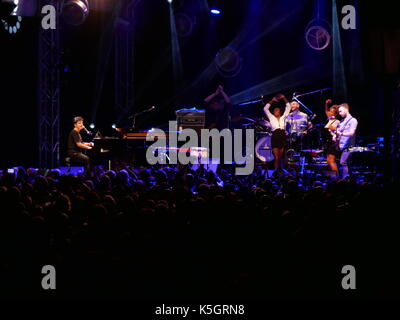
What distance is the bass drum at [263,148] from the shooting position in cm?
1321

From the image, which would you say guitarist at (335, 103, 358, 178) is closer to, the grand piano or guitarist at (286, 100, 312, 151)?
guitarist at (286, 100, 312, 151)

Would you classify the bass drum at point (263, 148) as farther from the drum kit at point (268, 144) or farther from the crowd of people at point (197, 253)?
the crowd of people at point (197, 253)

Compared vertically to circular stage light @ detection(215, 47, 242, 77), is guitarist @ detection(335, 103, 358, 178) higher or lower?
lower

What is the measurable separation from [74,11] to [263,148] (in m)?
5.79

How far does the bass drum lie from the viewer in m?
13.2

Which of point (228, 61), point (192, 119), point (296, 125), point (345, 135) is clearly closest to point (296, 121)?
point (296, 125)

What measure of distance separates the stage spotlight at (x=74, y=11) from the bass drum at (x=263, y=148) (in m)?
5.45

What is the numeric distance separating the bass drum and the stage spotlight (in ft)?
17.9

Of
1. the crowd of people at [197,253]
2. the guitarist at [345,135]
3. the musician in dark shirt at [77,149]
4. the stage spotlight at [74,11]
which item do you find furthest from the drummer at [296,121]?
the crowd of people at [197,253]

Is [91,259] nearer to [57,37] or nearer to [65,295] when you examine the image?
[65,295]

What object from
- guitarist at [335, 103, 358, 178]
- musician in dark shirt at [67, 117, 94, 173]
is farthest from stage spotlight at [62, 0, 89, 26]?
guitarist at [335, 103, 358, 178]

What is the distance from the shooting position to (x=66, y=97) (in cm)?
1360

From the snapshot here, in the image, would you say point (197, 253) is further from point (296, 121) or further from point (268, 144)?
point (268, 144)

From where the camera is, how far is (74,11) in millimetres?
11688
